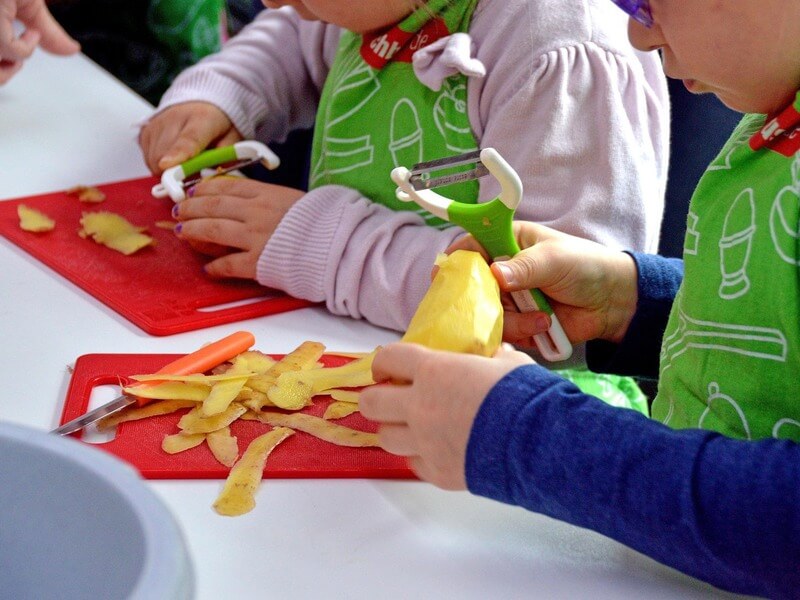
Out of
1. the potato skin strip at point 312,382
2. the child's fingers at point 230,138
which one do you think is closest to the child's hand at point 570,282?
the potato skin strip at point 312,382

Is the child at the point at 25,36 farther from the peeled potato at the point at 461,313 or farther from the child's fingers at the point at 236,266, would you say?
the peeled potato at the point at 461,313

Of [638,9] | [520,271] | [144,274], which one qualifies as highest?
[638,9]

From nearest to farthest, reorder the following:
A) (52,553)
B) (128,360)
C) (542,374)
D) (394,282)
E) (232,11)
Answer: (52,553) → (542,374) → (128,360) → (394,282) → (232,11)

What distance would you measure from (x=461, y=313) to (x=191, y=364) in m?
0.23

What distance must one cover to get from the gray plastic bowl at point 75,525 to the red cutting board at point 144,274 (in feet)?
1.23

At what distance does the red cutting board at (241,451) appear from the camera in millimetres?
634

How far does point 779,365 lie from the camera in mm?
611

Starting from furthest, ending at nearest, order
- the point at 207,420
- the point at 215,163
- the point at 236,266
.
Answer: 1. the point at 215,163
2. the point at 236,266
3. the point at 207,420

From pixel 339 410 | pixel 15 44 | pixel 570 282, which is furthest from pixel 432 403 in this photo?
pixel 15 44

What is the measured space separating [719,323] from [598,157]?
244mm

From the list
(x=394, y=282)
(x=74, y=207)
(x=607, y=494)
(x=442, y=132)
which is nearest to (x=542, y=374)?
(x=607, y=494)

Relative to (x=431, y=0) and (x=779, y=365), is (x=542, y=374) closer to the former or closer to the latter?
(x=779, y=365)

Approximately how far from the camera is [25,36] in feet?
4.26

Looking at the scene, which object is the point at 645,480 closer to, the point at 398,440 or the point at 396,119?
the point at 398,440
